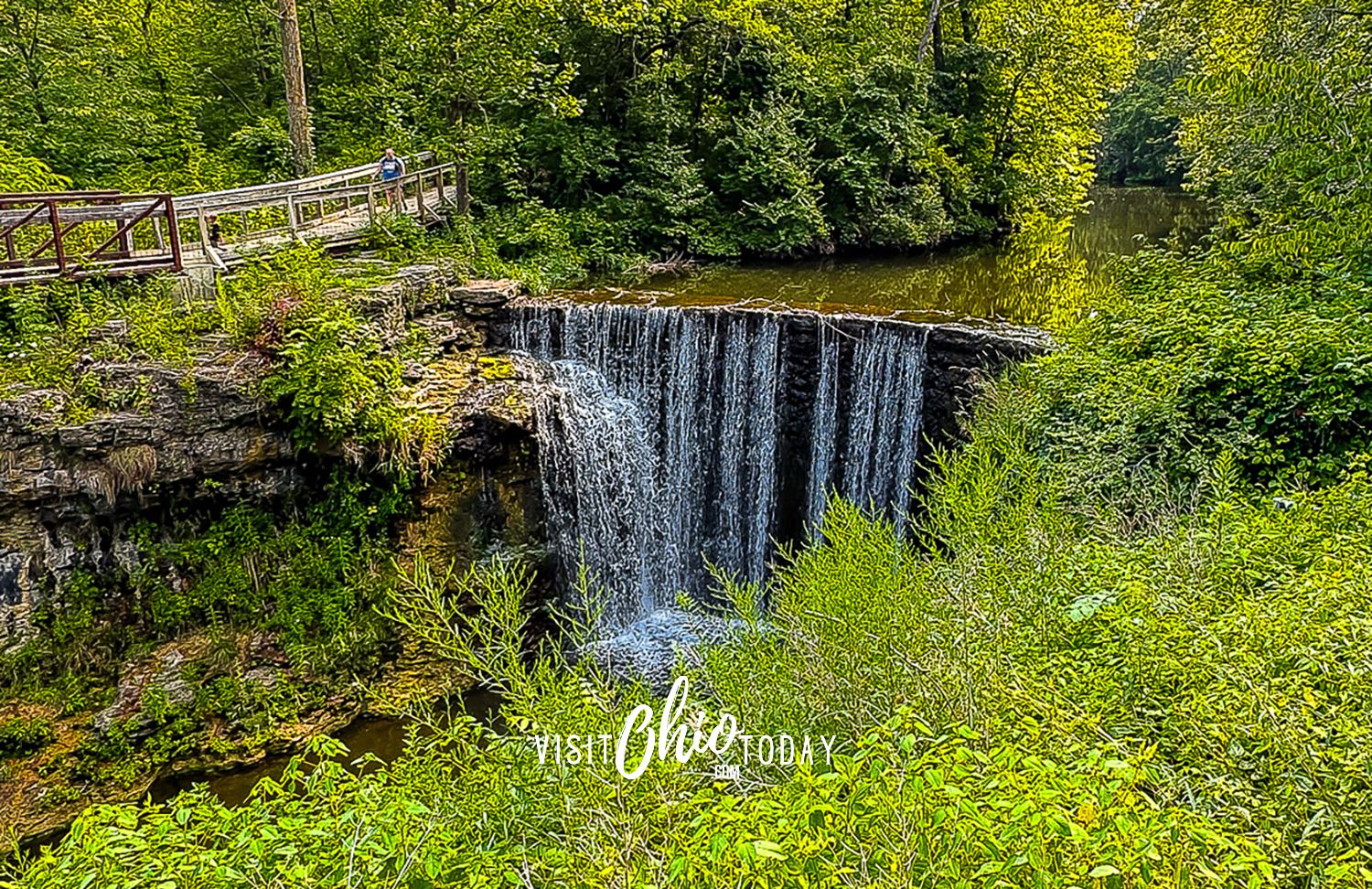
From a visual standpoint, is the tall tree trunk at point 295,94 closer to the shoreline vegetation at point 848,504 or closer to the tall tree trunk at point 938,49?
the shoreline vegetation at point 848,504

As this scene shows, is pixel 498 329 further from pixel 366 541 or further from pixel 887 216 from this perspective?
pixel 887 216

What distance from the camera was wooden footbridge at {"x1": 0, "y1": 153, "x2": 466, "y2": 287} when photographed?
880 cm

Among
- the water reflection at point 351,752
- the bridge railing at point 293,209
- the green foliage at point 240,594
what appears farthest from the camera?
the bridge railing at point 293,209

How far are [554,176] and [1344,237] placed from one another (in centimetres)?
1262

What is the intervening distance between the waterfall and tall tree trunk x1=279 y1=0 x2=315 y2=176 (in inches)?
227

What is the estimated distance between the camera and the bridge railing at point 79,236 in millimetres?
8656

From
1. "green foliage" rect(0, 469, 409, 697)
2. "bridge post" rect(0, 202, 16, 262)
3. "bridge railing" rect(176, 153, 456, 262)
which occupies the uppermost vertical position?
"bridge railing" rect(176, 153, 456, 262)

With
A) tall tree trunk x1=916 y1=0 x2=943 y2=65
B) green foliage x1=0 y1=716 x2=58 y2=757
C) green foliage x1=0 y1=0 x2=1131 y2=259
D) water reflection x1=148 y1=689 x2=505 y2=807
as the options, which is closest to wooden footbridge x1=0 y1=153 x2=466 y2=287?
green foliage x1=0 y1=0 x2=1131 y2=259

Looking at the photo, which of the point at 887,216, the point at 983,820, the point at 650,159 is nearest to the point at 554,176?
the point at 650,159

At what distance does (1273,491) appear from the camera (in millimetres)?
6418

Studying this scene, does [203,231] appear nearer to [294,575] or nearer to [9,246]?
[9,246]

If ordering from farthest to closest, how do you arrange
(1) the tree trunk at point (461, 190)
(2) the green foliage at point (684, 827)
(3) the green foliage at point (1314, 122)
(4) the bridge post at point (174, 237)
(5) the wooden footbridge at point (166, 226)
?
1. (1) the tree trunk at point (461, 190)
2. (4) the bridge post at point (174, 237)
3. (5) the wooden footbridge at point (166, 226)
4. (3) the green foliage at point (1314, 122)
5. (2) the green foliage at point (684, 827)

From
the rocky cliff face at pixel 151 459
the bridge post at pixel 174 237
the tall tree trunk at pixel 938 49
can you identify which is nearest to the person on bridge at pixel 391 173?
the bridge post at pixel 174 237

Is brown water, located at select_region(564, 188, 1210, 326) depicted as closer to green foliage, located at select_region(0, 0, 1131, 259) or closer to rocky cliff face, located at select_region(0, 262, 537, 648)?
green foliage, located at select_region(0, 0, 1131, 259)
